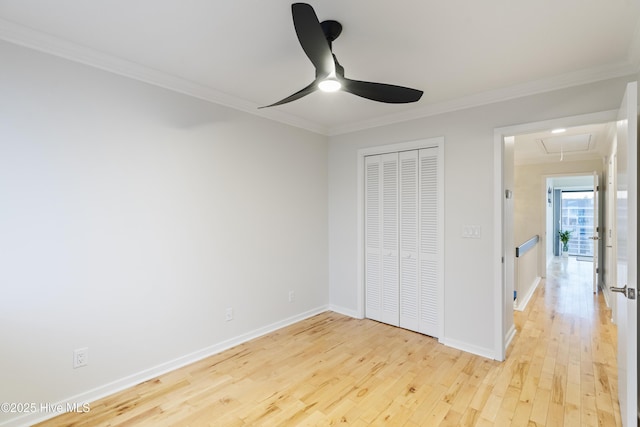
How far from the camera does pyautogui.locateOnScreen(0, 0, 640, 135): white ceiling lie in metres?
1.68

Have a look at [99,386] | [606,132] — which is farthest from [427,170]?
[99,386]

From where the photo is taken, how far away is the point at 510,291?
127 inches

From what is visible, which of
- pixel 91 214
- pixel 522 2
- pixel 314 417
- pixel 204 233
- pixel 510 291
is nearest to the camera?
pixel 522 2

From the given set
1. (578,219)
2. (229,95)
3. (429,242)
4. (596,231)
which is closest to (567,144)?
(596,231)

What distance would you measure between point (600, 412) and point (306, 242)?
9.47 feet

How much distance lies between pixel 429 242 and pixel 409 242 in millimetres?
239

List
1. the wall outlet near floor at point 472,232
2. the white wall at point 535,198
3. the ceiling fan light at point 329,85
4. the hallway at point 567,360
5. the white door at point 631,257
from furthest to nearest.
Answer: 1. the white wall at point 535,198
2. the wall outlet near floor at point 472,232
3. the hallway at point 567,360
4. the ceiling fan light at point 329,85
5. the white door at point 631,257

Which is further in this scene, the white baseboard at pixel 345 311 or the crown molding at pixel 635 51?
the white baseboard at pixel 345 311

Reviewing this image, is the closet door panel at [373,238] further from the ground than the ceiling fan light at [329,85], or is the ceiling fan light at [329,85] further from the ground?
the ceiling fan light at [329,85]

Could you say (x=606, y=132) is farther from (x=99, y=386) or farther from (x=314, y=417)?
(x=99, y=386)

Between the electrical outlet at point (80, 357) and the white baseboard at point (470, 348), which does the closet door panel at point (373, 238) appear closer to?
the white baseboard at point (470, 348)

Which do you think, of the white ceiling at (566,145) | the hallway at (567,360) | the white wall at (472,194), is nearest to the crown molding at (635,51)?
the white wall at (472,194)

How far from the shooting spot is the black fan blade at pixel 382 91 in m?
1.88

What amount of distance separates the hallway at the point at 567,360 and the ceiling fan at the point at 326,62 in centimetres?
231
